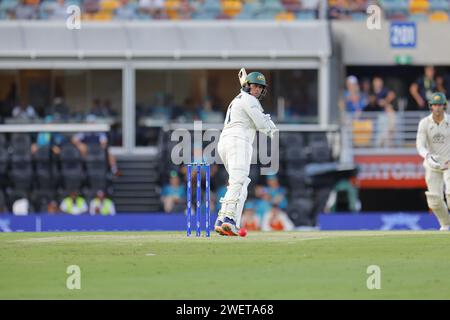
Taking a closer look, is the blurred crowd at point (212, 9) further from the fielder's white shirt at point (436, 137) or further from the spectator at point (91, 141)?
the fielder's white shirt at point (436, 137)

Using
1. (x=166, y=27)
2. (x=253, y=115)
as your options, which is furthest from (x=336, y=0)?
(x=253, y=115)

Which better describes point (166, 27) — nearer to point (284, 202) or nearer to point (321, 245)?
point (284, 202)

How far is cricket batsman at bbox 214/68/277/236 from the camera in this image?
15547 millimetres

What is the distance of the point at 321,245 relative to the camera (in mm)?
14844

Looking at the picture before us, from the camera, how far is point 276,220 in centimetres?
2623

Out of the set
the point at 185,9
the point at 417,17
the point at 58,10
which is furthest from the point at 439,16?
the point at 58,10

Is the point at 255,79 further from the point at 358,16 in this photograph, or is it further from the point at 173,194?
the point at 358,16

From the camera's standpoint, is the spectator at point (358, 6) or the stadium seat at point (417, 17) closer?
the spectator at point (358, 6)

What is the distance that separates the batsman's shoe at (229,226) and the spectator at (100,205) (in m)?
10.8

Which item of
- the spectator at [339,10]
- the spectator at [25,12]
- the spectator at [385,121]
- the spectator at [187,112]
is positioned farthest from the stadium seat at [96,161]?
the spectator at [339,10]

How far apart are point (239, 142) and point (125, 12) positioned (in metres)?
15.3

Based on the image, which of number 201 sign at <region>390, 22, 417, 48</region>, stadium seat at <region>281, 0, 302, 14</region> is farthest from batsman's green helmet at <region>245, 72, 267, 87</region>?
number 201 sign at <region>390, 22, 417, 48</region>

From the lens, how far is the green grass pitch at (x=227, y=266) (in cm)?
1139
